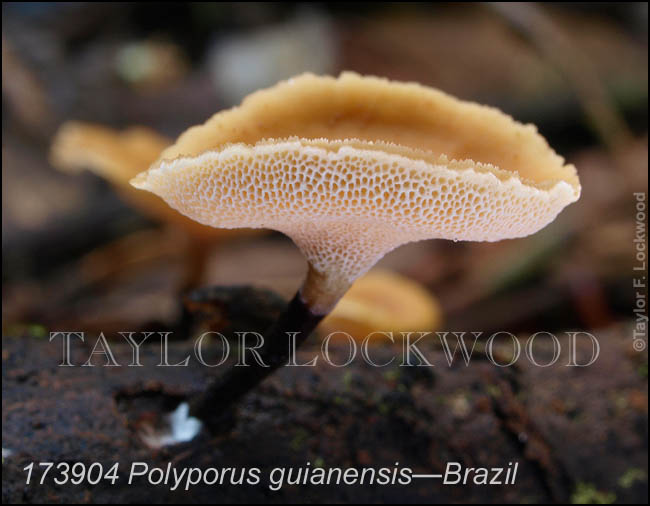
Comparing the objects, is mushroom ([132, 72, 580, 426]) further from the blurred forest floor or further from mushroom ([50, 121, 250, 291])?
mushroom ([50, 121, 250, 291])

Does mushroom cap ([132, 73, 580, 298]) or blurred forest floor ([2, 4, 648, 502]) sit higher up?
mushroom cap ([132, 73, 580, 298])

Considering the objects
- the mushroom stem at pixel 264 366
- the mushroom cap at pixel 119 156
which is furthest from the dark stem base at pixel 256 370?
the mushroom cap at pixel 119 156

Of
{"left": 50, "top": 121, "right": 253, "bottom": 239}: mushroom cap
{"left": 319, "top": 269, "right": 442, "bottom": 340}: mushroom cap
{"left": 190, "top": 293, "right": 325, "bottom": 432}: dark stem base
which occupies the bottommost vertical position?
{"left": 319, "top": 269, "right": 442, "bottom": 340}: mushroom cap

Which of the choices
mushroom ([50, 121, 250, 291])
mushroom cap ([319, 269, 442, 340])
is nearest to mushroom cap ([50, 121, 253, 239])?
mushroom ([50, 121, 250, 291])

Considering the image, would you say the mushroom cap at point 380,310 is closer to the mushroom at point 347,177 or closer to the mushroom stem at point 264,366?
the mushroom stem at point 264,366

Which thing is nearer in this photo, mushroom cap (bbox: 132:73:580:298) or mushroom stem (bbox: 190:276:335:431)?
mushroom cap (bbox: 132:73:580:298)

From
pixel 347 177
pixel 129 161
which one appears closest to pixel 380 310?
pixel 129 161

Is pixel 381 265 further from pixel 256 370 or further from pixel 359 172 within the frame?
pixel 359 172

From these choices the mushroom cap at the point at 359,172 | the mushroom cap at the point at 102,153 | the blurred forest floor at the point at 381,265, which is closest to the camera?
the mushroom cap at the point at 359,172
